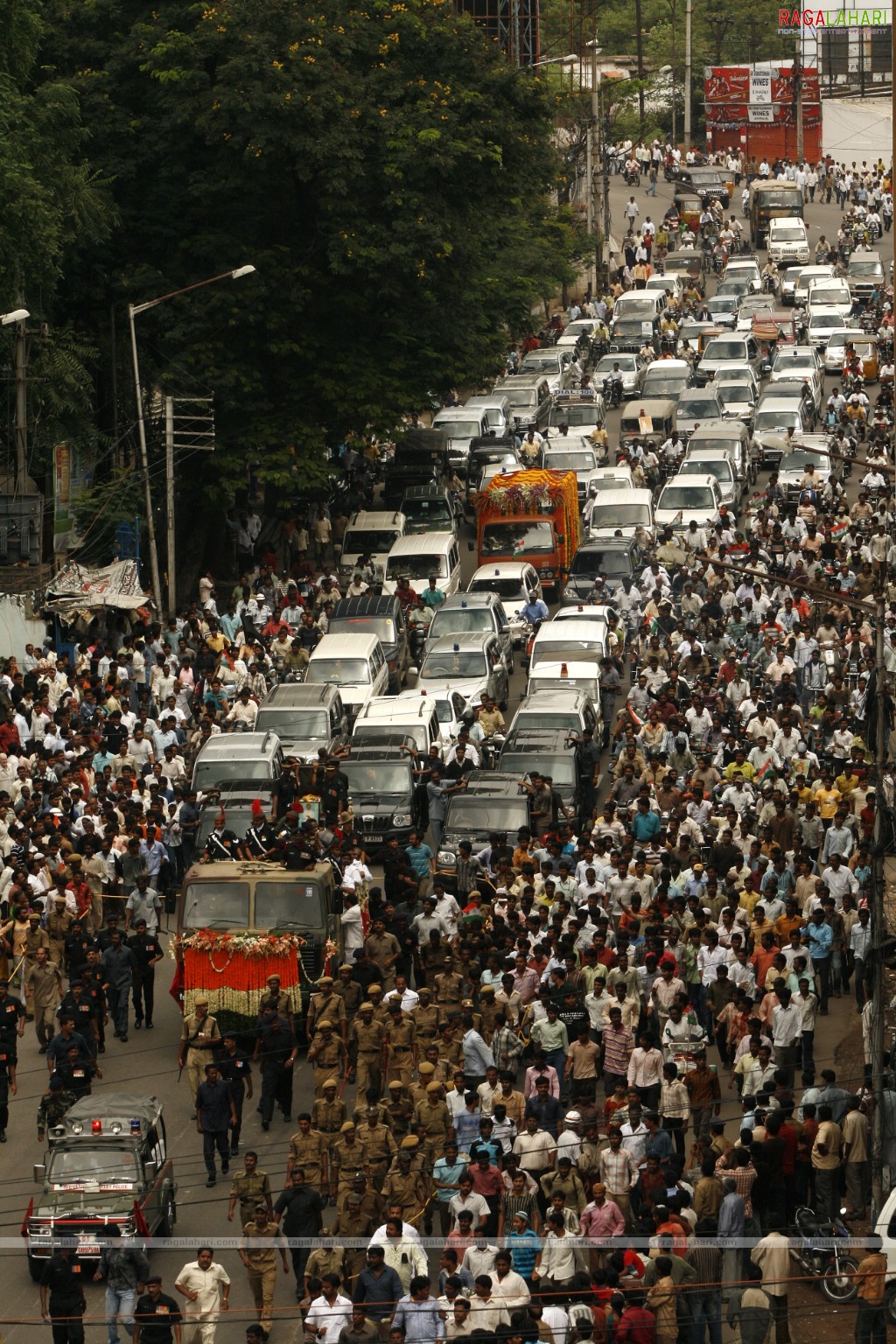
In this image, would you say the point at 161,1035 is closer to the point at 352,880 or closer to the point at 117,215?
the point at 352,880

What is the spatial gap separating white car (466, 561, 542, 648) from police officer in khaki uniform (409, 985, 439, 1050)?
56.0ft

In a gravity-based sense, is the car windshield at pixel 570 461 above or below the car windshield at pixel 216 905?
above

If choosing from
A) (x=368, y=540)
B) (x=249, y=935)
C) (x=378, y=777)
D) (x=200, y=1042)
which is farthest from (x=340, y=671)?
(x=200, y=1042)

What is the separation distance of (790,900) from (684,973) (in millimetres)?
1303

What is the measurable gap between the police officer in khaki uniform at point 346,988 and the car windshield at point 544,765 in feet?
22.4

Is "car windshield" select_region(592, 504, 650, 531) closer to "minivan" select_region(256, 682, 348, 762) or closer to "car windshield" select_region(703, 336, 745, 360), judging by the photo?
"minivan" select_region(256, 682, 348, 762)

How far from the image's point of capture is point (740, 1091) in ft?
66.3

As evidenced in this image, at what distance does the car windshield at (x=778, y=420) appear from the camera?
Result: 4844 centimetres

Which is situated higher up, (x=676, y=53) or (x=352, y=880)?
(x=676, y=53)

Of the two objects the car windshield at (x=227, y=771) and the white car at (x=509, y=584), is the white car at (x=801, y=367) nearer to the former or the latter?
the white car at (x=509, y=584)

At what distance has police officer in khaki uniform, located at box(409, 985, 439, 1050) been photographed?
2108 cm

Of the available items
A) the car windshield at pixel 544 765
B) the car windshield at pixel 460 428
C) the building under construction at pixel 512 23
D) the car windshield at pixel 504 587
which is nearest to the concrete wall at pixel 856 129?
the building under construction at pixel 512 23

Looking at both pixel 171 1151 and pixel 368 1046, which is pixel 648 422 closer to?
pixel 368 1046

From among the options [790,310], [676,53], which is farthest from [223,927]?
[676,53]
